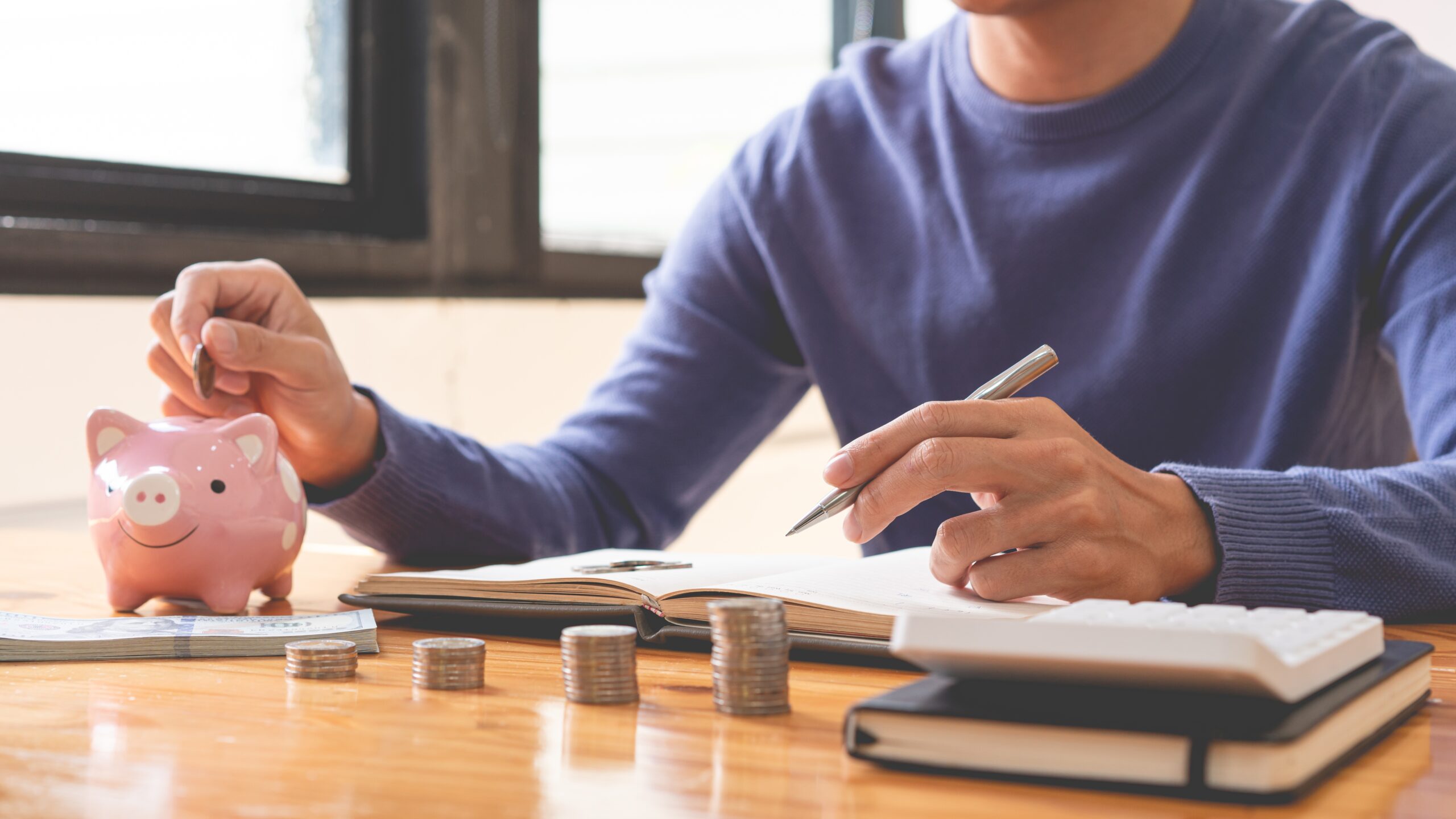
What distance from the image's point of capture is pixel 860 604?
0.70m

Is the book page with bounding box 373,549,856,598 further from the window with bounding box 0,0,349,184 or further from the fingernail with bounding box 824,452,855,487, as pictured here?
the window with bounding box 0,0,349,184

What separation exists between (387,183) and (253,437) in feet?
3.82

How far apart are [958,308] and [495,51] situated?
3.36ft

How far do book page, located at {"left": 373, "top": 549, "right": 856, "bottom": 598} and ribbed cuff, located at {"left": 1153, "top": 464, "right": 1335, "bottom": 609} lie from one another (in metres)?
0.24

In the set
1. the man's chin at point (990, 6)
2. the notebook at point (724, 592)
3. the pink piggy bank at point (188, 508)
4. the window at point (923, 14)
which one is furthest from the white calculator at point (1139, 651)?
the window at point (923, 14)

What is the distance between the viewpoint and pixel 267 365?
3.20ft

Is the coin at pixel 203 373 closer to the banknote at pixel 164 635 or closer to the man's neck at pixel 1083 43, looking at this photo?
the banknote at pixel 164 635

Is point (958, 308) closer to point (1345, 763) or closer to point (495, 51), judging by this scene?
point (1345, 763)

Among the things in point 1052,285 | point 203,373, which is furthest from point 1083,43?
point 203,373

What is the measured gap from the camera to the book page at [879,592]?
701mm

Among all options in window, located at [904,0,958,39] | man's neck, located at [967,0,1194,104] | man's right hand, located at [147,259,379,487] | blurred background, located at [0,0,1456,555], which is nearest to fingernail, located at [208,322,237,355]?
man's right hand, located at [147,259,379,487]

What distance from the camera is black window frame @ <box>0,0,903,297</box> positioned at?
1532 mm

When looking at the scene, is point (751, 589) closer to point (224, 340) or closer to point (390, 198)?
point (224, 340)

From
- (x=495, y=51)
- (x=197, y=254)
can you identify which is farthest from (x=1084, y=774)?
(x=495, y=51)
